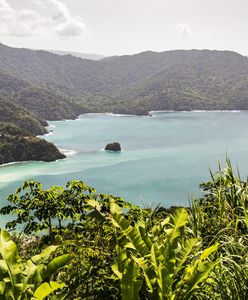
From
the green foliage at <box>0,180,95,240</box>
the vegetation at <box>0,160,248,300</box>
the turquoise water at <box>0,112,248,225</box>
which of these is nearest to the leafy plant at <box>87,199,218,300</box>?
the vegetation at <box>0,160,248,300</box>

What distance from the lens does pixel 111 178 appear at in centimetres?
8694

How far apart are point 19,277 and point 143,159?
103m

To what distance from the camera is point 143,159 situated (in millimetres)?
106688

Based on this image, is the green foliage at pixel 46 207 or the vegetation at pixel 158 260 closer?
the vegetation at pixel 158 260

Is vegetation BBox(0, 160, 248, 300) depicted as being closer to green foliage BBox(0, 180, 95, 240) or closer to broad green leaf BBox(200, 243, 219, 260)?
broad green leaf BBox(200, 243, 219, 260)

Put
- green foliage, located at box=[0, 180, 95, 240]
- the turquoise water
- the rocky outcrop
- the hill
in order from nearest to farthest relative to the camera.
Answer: green foliage, located at box=[0, 180, 95, 240]
the turquoise water
the rocky outcrop
the hill

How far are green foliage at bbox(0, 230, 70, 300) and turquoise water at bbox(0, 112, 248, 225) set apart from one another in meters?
33.6

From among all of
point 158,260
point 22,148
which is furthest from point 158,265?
point 22,148

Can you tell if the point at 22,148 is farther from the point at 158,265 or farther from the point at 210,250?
the point at 210,250

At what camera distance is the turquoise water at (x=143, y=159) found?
77.8 meters

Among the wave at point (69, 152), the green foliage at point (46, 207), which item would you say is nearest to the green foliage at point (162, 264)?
the green foliage at point (46, 207)

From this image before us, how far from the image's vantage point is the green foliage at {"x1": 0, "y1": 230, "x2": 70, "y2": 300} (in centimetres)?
409

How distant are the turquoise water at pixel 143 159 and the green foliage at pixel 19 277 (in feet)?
110

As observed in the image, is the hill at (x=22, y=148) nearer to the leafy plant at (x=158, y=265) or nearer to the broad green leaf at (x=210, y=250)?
the leafy plant at (x=158, y=265)
